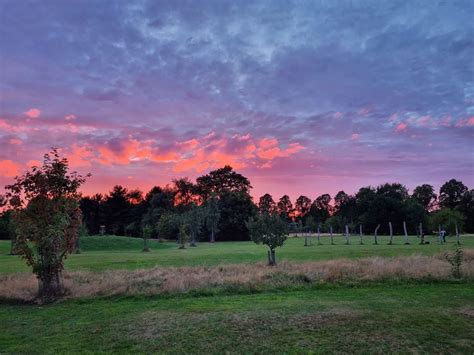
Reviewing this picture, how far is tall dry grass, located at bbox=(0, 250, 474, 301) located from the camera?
1700cm

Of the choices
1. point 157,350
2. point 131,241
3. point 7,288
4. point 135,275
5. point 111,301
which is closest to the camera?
point 157,350

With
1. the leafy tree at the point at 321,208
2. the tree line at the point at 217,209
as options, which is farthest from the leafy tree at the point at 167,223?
the leafy tree at the point at 321,208

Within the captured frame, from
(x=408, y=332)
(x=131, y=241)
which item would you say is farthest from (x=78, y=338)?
(x=131, y=241)

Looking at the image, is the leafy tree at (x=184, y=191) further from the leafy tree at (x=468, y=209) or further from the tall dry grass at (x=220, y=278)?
the tall dry grass at (x=220, y=278)

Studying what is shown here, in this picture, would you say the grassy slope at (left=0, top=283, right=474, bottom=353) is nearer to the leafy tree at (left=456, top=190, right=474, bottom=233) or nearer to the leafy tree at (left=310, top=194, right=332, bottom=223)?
the leafy tree at (left=456, top=190, right=474, bottom=233)

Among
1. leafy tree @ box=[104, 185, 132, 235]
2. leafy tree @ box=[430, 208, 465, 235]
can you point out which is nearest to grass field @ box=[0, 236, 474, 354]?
leafy tree @ box=[430, 208, 465, 235]

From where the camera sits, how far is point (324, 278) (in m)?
18.6

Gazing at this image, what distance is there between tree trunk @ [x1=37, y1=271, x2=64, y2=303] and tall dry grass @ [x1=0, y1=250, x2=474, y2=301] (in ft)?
1.33

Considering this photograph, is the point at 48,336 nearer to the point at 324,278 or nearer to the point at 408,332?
the point at 408,332

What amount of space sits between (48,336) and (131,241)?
57.0 m

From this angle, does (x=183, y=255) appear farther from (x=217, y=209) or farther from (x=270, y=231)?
(x=217, y=209)

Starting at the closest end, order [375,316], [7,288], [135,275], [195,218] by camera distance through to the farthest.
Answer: [375,316] < [7,288] < [135,275] < [195,218]

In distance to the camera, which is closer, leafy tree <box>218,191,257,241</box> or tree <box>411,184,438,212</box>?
leafy tree <box>218,191,257,241</box>

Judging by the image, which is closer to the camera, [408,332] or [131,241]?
[408,332]
